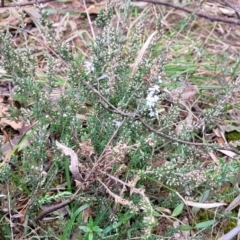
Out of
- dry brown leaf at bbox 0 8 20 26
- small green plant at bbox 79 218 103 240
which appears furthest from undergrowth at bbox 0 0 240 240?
dry brown leaf at bbox 0 8 20 26

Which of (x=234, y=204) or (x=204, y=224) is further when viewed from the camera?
(x=234, y=204)

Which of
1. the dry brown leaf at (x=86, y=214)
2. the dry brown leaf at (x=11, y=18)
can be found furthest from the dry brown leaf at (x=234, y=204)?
the dry brown leaf at (x=11, y=18)

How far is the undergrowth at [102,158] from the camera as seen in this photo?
1562 mm

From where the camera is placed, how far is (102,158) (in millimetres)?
1546

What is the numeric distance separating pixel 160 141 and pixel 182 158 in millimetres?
130

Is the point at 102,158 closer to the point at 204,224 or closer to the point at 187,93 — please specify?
the point at 204,224

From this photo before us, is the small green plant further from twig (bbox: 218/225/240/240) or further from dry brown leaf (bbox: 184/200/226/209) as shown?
twig (bbox: 218/225/240/240)

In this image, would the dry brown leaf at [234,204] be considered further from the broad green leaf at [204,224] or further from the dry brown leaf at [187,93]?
the dry brown leaf at [187,93]

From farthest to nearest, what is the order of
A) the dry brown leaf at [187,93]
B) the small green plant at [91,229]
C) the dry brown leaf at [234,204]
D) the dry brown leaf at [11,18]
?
the dry brown leaf at [11,18], the dry brown leaf at [187,93], the dry brown leaf at [234,204], the small green plant at [91,229]

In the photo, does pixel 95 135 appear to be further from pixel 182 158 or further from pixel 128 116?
pixel 182 158

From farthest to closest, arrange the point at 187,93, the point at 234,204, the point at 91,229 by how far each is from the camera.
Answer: the point at 187,93 < the point at 234,204 < the point at 91,229

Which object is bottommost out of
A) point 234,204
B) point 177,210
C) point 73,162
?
point 234,204

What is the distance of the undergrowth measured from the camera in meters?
1.56

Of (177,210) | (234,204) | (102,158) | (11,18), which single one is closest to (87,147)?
(102,158)
